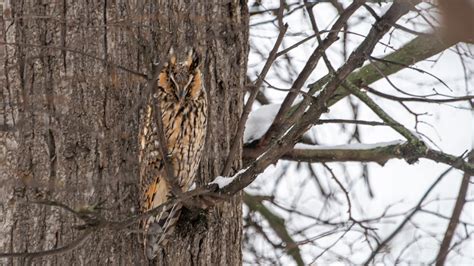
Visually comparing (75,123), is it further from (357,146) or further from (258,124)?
(357,146)

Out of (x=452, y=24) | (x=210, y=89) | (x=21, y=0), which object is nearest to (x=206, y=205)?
(x=210, y=89)

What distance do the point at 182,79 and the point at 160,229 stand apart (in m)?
0.68

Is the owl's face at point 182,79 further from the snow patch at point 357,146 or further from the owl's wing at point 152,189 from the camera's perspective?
the snow patch at point 357,146

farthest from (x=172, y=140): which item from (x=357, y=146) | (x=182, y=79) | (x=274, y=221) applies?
(x=274, y=221)

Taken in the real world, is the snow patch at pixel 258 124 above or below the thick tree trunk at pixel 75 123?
above

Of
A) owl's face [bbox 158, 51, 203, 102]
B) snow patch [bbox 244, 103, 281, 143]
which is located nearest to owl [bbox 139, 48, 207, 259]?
owl's face [bbox 158, 51, 203, 102]

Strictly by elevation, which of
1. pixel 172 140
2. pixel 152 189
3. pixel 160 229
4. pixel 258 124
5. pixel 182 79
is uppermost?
pixel 258 124

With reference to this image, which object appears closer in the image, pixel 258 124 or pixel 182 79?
pixel 182 79

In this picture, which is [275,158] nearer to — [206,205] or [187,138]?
[206,205]

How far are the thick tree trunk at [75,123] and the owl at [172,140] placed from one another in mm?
56

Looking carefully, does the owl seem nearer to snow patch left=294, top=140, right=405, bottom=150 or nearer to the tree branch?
snow patch left=294, top=140, right=405, bottom=150

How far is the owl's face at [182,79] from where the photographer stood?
3.11 m

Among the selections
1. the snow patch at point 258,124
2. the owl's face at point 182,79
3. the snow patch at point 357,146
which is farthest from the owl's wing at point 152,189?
the snow patch at point 357,146

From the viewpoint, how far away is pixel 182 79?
313 cm
